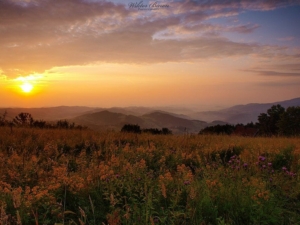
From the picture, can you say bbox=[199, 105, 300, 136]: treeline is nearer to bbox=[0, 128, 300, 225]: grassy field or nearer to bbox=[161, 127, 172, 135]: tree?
bbox=[161, 127, 172, 135]: tree

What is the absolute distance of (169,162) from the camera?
756 cm

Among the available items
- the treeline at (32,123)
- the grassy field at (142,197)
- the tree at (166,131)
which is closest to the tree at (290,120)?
the tree at (166,131)

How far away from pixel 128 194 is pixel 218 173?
1835 mm

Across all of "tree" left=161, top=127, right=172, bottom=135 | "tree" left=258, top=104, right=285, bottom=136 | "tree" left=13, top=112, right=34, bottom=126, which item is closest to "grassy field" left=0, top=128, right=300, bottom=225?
"tree" left=13, top=112, right=34, bottom=126

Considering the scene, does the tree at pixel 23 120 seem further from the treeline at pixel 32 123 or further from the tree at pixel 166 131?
the tree at pixel 166 131

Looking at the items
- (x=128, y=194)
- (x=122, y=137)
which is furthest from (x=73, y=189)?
(x=122, y=137)

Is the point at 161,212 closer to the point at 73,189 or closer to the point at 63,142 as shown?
the point at 73,189

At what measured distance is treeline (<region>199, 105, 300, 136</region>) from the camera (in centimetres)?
2278

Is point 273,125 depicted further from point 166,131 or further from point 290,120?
point 166,131

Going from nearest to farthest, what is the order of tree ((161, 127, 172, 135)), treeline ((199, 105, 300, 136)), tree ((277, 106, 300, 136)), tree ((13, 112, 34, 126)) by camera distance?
tree ((13, 112, 34, 126)) → tree ((161, 127, 172, 135)) → treeline ((199, 105, 300, 136)) → tree ((277, 106, 300, 136))

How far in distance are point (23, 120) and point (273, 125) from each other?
2559cm

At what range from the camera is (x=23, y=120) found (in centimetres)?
1400

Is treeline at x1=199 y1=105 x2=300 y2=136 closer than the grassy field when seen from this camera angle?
No

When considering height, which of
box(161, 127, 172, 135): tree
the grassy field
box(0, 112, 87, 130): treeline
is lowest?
the grassy field
